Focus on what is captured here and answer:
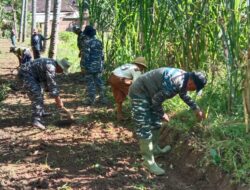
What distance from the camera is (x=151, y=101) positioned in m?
4.88

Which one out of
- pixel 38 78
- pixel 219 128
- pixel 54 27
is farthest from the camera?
pixel 54 27

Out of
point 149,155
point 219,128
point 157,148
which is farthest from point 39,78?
point 219,128

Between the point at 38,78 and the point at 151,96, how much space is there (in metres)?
2.45

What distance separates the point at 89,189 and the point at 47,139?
1.80 m

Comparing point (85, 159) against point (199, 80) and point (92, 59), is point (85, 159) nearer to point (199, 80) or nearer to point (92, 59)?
point (199, 80)

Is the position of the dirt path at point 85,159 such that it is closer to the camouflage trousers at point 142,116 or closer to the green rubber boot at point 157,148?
the green rubber boot at point 157,148

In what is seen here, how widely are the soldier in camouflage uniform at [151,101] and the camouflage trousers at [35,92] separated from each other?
7.34 ft

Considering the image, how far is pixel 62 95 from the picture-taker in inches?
361

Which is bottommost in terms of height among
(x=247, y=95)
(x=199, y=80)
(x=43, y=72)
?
(x=43, y=72)

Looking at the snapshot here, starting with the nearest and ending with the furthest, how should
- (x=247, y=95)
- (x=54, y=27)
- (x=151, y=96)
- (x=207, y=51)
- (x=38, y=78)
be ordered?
(x=247, y=95), (x=151, y=96), (x=207, y=51), (x=38, y=78), (x=54, y=27)

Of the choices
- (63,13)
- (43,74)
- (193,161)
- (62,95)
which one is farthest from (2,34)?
(193,161)

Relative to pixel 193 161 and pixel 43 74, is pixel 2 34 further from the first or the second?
pixel 193 161

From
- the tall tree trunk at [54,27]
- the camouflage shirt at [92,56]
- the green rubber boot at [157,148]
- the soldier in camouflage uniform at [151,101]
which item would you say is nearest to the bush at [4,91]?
the camouflage shirt at [92,56]

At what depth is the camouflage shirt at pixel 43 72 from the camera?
638 centimetres
